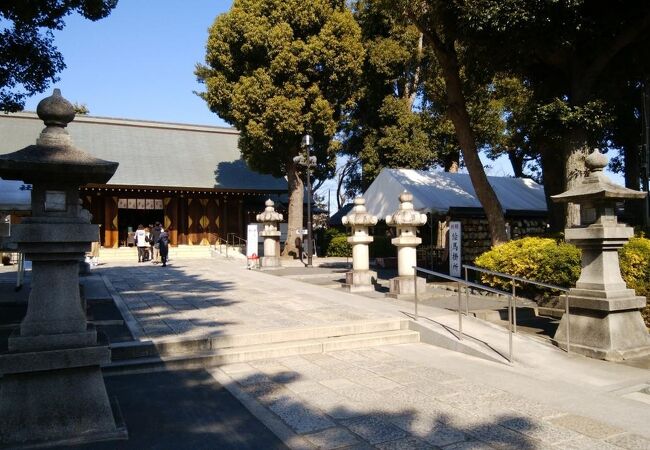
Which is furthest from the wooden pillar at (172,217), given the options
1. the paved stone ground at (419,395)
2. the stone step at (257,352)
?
the stone step at (257,352)

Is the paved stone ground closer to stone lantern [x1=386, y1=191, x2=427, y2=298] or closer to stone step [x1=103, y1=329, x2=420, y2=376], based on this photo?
stone step [x1=103, y1=329, x2=420, y2=376]

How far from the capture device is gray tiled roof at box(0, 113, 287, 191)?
25.7 metres

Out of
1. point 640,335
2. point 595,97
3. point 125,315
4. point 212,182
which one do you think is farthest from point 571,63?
point 212,182

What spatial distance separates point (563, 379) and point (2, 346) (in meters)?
6.82

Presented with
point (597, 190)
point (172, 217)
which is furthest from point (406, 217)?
point (172, 217)

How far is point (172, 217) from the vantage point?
26.0 m

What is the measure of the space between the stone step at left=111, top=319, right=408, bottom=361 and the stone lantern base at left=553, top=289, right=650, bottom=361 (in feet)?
8.03

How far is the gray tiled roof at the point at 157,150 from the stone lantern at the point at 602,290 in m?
20.8

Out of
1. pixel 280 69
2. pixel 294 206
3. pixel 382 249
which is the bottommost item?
pixel 382 249

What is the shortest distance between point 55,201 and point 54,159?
0.36m

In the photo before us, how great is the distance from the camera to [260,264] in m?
18.1

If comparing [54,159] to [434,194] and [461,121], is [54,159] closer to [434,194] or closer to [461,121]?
[461,121]

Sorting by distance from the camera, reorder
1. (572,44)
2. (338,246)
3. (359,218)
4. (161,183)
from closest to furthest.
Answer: (572,44)
(359,218)
(338,246)
(161,183)

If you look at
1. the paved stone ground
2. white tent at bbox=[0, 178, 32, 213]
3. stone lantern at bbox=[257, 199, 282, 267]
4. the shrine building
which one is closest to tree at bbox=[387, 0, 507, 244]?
the paved stone ground
